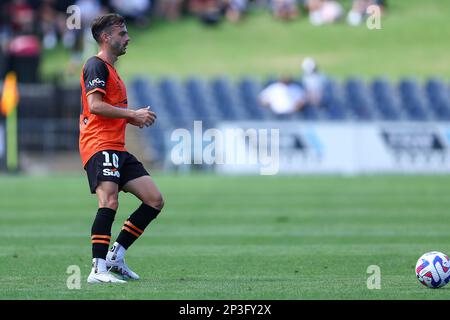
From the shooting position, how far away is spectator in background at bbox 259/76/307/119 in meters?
34.8

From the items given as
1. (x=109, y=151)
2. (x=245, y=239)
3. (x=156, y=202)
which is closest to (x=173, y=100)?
(x=245, y=239)

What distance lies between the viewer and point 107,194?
11141 millimetres

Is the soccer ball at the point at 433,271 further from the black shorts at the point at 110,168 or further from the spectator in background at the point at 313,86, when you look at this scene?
the spectator in background at the point at 313,86

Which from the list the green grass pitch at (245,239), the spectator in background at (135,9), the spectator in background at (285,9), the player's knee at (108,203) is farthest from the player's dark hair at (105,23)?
the spectator in background at (285,9)

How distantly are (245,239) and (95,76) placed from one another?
5454mm

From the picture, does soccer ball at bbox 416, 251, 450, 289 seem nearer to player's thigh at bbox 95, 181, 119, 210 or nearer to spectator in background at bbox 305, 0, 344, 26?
player's thigh at bbox 95, 181, 119, 210

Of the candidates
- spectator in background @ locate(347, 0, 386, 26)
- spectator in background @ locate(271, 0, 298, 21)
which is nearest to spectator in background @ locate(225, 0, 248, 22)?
spectator in background @ locate(271, 0, 298, 21)

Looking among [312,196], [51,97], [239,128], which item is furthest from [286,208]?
[51,97]

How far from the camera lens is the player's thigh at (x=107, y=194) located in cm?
1113

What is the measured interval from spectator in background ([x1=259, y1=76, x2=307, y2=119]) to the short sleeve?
77.6ft

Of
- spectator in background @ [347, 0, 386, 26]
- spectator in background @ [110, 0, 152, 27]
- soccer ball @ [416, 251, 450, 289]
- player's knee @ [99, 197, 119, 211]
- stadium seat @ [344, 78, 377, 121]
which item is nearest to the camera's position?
soccer ball @ [416, 251, 450, 289]

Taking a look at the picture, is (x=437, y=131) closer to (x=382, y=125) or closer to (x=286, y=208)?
(x=382, y=125)
